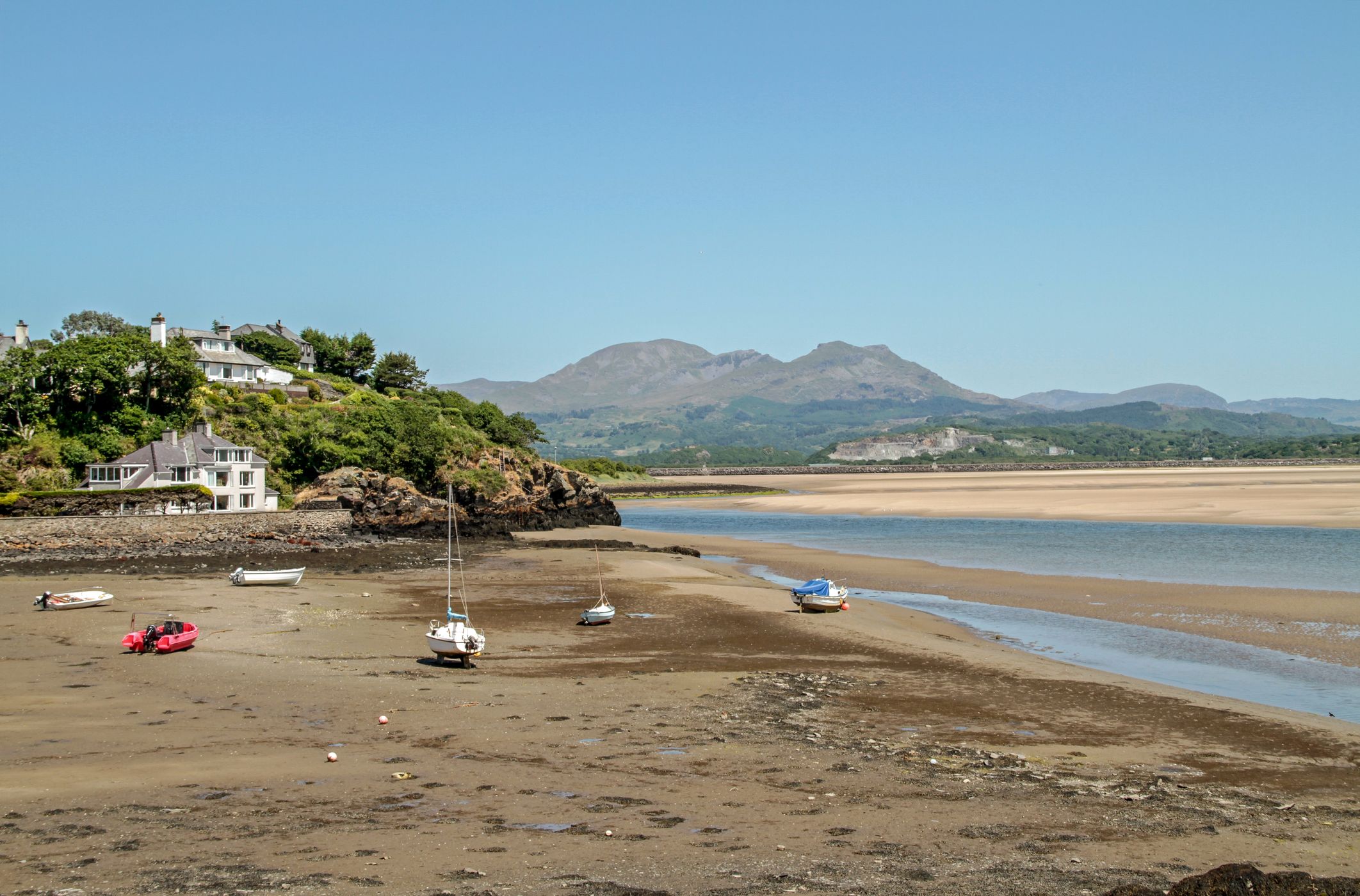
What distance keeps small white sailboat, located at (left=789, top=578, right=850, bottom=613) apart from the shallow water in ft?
11.3

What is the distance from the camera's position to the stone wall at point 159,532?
41625 millimetres

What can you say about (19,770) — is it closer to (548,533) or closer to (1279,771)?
(1279,771)

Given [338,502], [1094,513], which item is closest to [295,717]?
[338,502]

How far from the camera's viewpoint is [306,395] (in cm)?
7188

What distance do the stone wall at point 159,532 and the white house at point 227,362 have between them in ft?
82.8

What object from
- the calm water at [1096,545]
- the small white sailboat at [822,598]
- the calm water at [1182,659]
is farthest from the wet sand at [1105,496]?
the small white sailboat at [822,598]

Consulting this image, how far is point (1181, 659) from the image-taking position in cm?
2322

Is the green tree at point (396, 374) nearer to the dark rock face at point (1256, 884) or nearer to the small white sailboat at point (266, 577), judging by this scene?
the small white sailboat at point (266, 577)

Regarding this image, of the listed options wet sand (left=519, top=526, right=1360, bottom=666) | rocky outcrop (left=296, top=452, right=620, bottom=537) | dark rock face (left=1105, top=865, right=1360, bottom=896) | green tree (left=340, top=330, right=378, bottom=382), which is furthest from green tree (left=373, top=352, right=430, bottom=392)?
dark rock face (left=1105, top=865, right=1360, bottom=896)

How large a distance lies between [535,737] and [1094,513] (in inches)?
2635

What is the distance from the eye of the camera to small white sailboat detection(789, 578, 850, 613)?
29.6 metres

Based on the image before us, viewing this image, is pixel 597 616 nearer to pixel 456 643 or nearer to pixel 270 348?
pixel 456 643

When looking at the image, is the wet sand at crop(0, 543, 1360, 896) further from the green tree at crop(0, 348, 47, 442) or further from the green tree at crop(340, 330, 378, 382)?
the green tree at crop(340, 330, 378, 382)

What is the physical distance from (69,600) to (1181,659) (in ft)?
97.9
